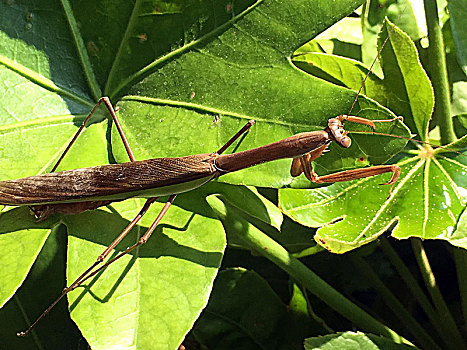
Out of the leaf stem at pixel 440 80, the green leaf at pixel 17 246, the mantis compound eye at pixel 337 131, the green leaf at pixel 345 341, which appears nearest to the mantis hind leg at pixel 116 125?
the green leaf at pixel 17 246

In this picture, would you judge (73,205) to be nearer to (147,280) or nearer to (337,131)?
(147,280)

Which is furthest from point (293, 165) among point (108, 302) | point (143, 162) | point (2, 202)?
point (2, 202)

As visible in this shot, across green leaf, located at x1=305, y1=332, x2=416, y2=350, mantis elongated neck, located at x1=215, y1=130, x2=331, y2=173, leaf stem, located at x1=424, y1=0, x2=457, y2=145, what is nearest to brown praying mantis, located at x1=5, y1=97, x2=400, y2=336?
mantis elongated neck, located at x1=215, y1=130, x2=331, y2=173

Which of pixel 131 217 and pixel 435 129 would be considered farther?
pixel 435 129

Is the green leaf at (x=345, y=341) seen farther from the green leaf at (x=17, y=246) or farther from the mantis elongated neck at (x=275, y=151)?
the green leaf at (x=17, y=246)

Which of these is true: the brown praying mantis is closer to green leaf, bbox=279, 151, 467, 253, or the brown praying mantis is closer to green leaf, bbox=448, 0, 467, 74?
green leaf, bbox=279, 151, 467, 253

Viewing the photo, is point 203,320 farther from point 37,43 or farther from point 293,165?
point 37,43

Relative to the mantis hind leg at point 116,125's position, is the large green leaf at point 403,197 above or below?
below
